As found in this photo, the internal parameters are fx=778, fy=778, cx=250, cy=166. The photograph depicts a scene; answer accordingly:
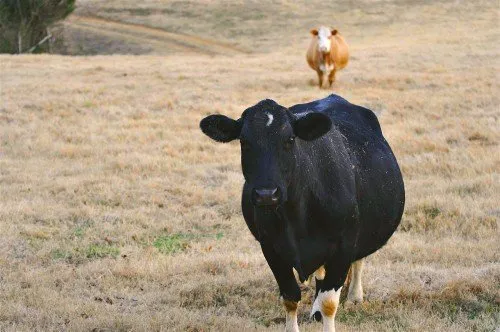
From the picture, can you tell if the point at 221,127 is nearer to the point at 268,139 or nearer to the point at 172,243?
the point at 268,139

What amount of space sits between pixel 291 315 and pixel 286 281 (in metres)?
0.34

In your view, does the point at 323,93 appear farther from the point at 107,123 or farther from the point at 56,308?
the point at 56,308

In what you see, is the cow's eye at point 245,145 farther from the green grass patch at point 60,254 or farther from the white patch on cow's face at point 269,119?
the green grass patch at point 60,254

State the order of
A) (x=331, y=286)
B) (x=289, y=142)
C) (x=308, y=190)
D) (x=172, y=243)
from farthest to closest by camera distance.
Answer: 1. (x=172, y=243)
2. (x=331, y=286)
3. (x=308, y=190)
4. (x=289, y=142)

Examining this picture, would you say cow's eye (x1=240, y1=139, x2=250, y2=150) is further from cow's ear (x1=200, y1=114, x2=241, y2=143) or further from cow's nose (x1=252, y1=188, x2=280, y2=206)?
cow's nose (x1=252, y1=188, x2=280, y2=206)

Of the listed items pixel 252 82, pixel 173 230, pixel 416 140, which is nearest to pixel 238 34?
pixel 252 82

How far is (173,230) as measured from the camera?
33.1ft

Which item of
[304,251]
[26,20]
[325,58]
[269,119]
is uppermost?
[269,119]

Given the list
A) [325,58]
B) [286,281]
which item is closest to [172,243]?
[286,281]

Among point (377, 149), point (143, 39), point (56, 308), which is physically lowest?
point (143, 39)

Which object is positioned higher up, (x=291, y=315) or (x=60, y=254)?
(x=291, y=315)

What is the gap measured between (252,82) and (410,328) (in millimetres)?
18807

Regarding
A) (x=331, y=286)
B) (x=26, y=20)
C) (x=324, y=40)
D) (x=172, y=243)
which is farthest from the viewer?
(x=26, y=20)

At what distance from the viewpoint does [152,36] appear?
177 feet
